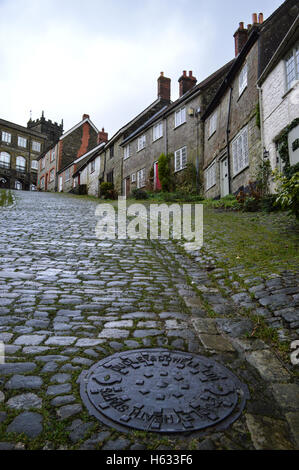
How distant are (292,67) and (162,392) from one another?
12005mm

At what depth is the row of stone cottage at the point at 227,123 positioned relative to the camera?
11559mm

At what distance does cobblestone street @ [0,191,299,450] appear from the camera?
72.5 inches

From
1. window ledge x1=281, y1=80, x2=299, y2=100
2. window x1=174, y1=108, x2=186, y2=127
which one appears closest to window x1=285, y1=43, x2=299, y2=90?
window ledge x1=281, y1=80, x2=299, y2=100

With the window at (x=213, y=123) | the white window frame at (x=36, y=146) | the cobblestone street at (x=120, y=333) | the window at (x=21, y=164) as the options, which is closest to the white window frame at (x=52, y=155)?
the window at (x=21, y=164)

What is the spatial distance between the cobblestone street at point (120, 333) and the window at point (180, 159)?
16.6 m

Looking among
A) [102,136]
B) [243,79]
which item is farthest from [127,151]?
[243,79]

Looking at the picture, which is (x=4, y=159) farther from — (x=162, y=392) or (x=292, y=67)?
(x=162, y=392)

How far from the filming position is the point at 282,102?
1135cm

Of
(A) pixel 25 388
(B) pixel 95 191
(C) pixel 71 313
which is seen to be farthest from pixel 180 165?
(A) pixel 25 388

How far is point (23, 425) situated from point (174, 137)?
2292 cm

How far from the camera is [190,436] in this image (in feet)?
6.03

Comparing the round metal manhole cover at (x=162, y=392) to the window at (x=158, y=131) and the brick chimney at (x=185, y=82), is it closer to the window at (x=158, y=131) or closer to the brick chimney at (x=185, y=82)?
the window at (x=158, y=131)

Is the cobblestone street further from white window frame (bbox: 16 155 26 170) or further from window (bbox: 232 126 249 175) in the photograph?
white window frame (bbox: 16 155 26 170)
